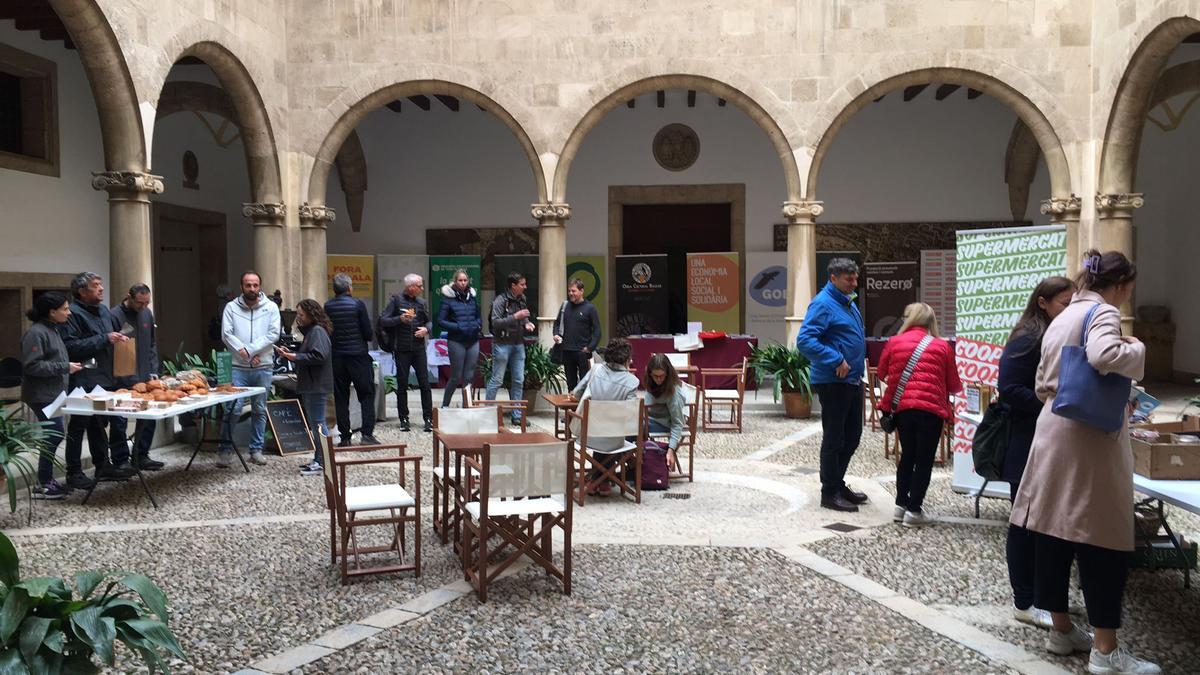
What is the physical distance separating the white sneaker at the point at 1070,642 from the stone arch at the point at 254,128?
10.1 meters

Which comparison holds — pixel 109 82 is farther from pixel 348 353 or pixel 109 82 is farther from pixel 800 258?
pixel 800 258

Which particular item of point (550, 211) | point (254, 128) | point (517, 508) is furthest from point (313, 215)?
point (517, 508)

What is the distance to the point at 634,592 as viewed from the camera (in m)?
4.29

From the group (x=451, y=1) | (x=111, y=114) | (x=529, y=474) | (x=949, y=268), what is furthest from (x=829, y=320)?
(x=949, y=268)

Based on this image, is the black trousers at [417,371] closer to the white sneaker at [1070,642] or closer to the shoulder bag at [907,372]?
the shoulder bag at [907,372]

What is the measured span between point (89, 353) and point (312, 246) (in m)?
5.77

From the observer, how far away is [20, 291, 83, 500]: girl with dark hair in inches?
237

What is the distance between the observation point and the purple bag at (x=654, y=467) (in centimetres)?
641

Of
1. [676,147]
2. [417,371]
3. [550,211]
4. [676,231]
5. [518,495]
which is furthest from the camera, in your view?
[676,231]

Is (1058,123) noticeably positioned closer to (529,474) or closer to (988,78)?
(988,78)

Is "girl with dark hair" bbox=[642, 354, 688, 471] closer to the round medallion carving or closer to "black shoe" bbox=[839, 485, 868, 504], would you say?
"black shoe" bbox=[839, 485, 868, 504]

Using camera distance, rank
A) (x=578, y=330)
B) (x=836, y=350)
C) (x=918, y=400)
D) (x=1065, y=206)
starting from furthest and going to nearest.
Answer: (x=1065, y=206), (x=578, y=330), (x=836, y=350), (x=918, y=400)

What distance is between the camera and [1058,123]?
1100cm

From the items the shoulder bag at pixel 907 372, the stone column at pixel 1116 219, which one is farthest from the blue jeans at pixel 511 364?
the stone column at pixel 1116 219
